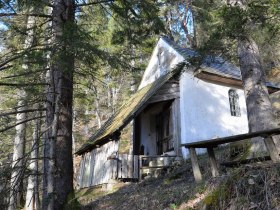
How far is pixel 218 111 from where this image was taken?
1700 centimetres

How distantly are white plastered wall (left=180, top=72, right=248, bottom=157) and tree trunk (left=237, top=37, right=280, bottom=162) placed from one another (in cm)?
697

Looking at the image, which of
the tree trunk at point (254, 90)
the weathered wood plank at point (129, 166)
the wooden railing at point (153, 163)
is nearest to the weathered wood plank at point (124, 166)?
the weathered wood plank at point (129, 166)

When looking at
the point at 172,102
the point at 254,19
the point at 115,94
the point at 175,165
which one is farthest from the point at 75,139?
Result: the point at 254,19

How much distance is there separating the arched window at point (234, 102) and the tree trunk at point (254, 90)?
29.2ft

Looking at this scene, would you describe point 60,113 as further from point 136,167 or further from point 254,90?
point 136,167

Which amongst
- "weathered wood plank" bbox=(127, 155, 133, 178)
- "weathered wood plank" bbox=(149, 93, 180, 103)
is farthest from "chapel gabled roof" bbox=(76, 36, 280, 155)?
"weathered wood plank" bbox=(127, 155, 133, 178)

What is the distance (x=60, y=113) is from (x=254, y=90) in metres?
4.99

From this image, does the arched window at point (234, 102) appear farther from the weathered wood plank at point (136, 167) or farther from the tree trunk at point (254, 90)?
the tree trunk at point (254, 90)

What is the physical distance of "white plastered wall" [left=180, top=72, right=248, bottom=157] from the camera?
15945 millimetres

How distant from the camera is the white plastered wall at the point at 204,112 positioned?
15.9 metres

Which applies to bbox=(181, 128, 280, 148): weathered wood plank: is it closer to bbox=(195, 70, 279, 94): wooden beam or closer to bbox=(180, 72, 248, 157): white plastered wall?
bbox=(180, 72, 248, 157): white plastered wall

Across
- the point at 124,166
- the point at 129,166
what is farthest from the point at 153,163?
the point at 124,166

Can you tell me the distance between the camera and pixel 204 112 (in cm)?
1659

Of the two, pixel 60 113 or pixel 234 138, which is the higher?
pixel 60 113
